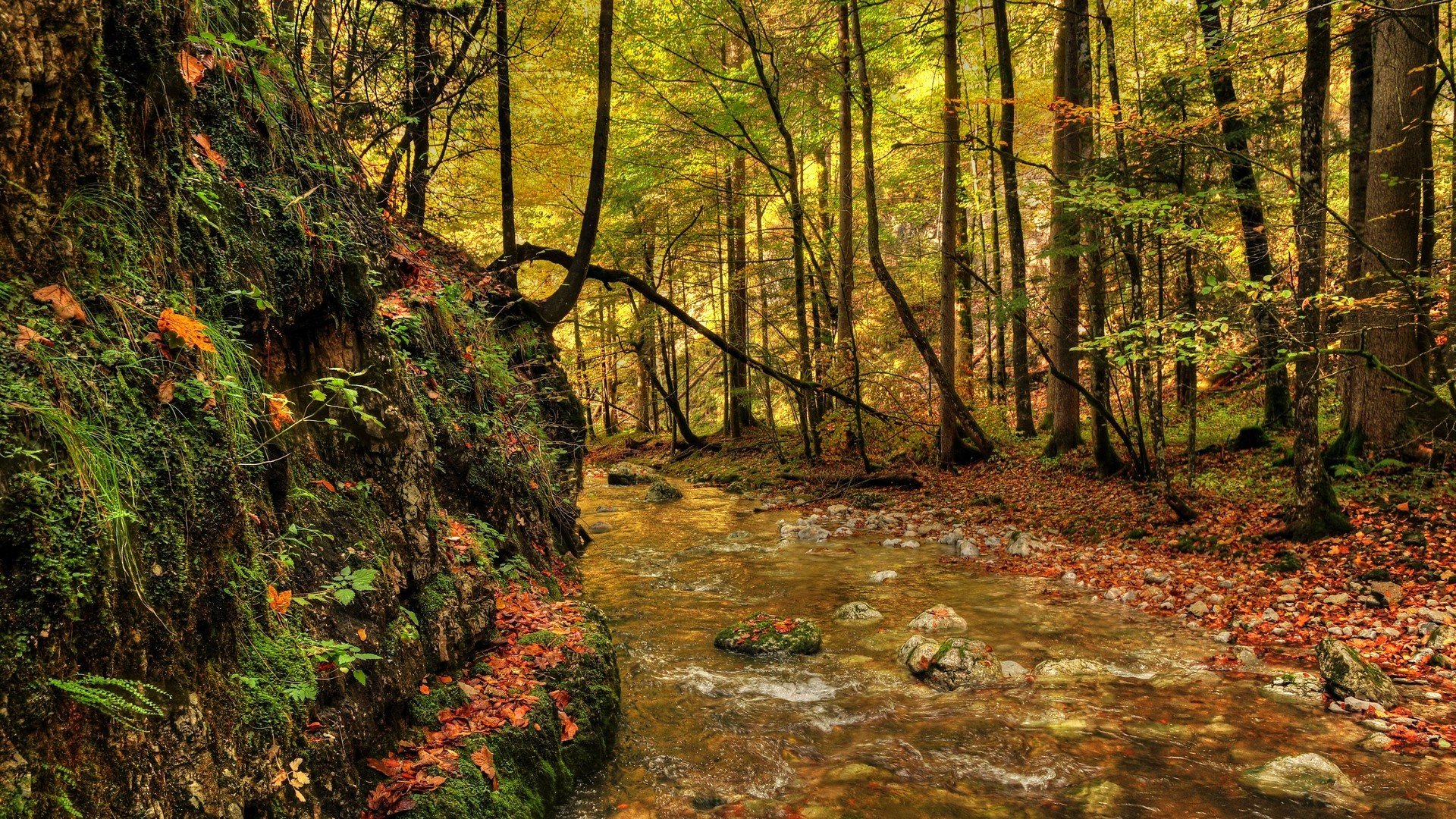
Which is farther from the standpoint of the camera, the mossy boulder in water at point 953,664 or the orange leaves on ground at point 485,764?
the mossy boulder in water at point 953,664

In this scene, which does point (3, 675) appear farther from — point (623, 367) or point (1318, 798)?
point (623, 367)

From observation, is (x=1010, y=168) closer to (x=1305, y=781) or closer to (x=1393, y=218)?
(x=1393, y=218)

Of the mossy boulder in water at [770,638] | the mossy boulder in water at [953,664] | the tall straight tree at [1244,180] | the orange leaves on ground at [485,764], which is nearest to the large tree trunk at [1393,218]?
the tall straight tree at [1244,180]

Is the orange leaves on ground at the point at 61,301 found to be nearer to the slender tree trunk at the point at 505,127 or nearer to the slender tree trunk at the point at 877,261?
the slender tree trunk at the point at 505,127

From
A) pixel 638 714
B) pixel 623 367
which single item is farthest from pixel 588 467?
pixel 638 714

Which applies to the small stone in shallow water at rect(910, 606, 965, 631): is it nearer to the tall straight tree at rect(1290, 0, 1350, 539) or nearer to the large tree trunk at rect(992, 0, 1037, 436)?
the tall straight tree at rect(1290, 0, 1350, 539)

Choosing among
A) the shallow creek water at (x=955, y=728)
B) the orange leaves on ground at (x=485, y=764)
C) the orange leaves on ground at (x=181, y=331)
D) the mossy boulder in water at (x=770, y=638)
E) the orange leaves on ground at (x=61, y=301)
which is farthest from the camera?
the mossy boulder in water at (x=770, y=638)

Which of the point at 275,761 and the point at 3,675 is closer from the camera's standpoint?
the point at 3,675

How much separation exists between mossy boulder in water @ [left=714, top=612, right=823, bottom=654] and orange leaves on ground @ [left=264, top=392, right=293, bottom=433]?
16.0ft

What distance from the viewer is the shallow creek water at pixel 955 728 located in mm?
4391

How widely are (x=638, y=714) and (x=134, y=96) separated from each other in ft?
16.1

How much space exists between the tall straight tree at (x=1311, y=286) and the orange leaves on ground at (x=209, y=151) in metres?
8.99

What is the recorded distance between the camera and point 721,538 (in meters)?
12.2

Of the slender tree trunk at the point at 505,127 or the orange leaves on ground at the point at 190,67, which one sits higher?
the slender tree trunk at the point at 505,127
